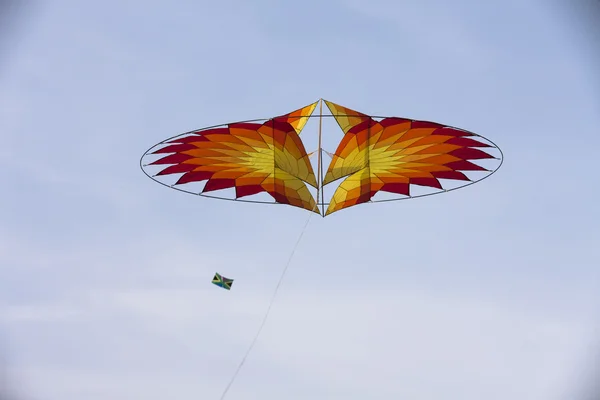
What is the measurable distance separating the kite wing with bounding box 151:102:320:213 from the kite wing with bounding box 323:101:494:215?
79 centimetres

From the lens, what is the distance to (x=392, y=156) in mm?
20422

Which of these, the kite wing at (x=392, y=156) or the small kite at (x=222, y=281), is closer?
the kite wing at (x=392, y=156)

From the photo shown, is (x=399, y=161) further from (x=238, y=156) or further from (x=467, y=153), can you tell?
(x=238, y=156)

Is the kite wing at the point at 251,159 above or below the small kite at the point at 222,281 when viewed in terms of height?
above

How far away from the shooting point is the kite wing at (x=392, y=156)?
63.8ft

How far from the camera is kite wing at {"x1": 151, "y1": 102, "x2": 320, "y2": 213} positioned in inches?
771

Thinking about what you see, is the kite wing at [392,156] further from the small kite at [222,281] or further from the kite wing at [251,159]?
A: the small kite at [222,281]

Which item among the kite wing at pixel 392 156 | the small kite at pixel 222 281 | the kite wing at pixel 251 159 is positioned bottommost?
the small kite at pixel 222 281

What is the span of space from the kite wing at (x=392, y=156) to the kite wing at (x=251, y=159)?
2.60 ft

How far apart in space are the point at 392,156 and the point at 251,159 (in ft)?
10.8

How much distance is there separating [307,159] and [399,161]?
2.15 meters

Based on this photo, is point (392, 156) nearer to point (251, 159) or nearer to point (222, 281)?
point (251, 159)

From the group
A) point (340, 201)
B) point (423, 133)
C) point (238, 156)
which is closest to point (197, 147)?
point (238, 156)

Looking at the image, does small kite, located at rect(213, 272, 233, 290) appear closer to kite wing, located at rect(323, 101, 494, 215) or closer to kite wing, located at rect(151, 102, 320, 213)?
kite wing, located at rect(151, 102, 320, 213)
